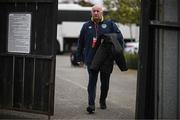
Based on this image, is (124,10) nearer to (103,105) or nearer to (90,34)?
(103,105)

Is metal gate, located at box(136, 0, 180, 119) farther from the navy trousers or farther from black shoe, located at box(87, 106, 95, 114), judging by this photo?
the navy trousers

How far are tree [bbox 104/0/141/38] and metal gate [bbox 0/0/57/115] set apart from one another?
1602 cm

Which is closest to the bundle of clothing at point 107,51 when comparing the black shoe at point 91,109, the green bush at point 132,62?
the black shoe at point 91,109

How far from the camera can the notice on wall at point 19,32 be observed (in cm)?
1152

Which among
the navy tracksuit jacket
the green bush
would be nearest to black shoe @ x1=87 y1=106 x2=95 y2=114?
the navy tracksuit jacket

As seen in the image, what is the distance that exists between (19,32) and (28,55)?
450 millimetres

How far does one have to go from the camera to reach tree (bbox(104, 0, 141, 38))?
2839 centimetres

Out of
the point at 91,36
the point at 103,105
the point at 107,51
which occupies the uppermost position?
the point at 91,36

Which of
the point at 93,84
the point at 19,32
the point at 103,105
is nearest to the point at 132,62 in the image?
the point at 103,105

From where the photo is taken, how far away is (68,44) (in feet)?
163

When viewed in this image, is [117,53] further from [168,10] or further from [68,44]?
[68,44]

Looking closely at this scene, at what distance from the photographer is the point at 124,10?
28922 mm

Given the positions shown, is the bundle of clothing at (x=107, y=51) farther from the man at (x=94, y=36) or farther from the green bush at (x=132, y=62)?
the green bush at (x=132, y=62)

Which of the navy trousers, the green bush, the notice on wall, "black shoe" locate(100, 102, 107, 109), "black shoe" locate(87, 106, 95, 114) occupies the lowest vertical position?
the green bush
